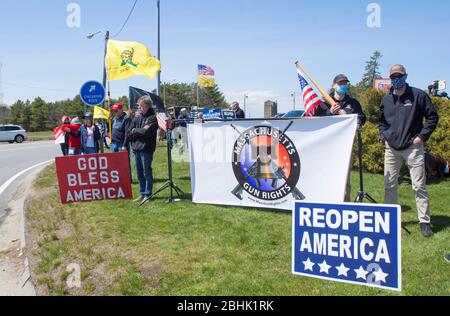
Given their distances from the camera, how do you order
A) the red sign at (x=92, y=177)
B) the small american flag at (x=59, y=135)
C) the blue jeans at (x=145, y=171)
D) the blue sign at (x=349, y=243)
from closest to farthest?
the blue sign at (x=349, y=243) → the red sign at (x=92, y=177) → the blue jeans at (x=145, y=171) → the small american flag at (x=59, y=135)

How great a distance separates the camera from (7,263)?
214 inches

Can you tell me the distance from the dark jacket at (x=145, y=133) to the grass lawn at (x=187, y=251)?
3.41 ft

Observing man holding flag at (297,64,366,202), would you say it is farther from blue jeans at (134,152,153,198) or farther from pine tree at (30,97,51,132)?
pine tree at (30,97,51,132)

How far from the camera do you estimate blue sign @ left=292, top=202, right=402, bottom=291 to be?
116 inches

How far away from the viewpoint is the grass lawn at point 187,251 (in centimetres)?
400

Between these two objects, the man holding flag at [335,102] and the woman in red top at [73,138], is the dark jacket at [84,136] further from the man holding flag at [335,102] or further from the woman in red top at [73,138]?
the man holding flag at [335,102]

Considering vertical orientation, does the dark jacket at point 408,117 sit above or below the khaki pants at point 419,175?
above

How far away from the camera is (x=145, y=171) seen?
25.5 ft

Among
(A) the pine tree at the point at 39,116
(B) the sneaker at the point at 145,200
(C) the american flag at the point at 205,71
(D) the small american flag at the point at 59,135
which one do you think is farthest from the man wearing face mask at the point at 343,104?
Answer: (A) the pine tree at the point at 39,116

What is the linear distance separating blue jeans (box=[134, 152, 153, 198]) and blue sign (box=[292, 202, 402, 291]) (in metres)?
4.81

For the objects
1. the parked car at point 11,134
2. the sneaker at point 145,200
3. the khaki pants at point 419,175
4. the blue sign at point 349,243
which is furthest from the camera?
the parked car at point 11,134

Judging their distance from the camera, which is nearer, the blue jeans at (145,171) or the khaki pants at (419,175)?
the khaki pants at (419,175)

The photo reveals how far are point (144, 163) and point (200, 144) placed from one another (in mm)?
1172

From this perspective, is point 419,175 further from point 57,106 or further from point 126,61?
point 57,106
